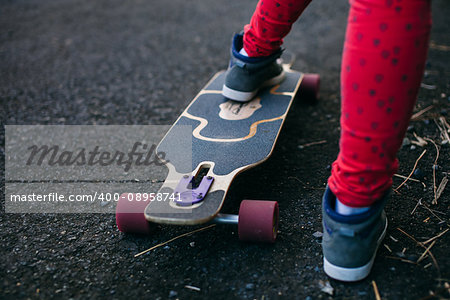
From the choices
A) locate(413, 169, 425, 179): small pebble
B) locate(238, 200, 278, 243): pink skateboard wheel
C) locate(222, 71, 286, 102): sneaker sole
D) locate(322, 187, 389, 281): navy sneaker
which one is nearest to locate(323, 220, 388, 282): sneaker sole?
locate(322, 187, 389, 281): navy sneaker

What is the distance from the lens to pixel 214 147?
1.32 meters

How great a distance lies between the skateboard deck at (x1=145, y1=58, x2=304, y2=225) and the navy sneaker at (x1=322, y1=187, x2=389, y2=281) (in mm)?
277

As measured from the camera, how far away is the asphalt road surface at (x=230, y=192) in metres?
1.01

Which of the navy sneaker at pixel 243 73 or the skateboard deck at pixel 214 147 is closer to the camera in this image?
the skateboard deck at pixel 214 147

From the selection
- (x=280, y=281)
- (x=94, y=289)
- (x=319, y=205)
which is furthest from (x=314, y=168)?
(x=94, y=289)

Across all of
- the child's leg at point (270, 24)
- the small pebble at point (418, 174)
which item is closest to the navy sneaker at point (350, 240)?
the small pebble at point (418, 174)

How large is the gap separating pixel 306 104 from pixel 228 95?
0.47 metres

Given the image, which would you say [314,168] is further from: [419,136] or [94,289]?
[94,289]

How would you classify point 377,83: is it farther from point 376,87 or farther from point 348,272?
point 348,272

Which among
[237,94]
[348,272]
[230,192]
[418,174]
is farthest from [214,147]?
[418,174]

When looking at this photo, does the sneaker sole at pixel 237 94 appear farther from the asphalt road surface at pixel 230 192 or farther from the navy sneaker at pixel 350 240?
the navy sneaker at pixel 350 240

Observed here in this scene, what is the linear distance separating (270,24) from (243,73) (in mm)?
236

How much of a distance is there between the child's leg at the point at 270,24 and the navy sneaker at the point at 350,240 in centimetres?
64

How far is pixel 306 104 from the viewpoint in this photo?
189 centimetres
